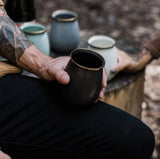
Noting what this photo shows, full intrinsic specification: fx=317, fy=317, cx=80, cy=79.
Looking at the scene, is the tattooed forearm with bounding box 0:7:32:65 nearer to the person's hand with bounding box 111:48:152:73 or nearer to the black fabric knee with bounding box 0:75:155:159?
the black fabric knee with bounding box 0:75:155:159

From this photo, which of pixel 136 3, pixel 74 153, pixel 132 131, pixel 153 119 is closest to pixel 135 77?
pixel 132 131

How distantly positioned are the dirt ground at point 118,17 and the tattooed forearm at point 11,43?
Answer: 1810 millimetres

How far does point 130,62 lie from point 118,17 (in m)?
2.57

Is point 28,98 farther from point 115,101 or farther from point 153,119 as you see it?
point 153,119

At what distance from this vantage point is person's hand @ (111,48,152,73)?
5.19ft

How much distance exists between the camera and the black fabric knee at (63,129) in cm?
116

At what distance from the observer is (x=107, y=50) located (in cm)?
149

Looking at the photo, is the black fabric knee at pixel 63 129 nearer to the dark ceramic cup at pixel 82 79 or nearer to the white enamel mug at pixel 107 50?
the dark ceramic cup at pixel 82 79

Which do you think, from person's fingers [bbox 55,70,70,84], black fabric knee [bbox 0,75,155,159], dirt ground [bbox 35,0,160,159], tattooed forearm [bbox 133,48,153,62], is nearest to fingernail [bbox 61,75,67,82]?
person's fingers [bbox 55,70,70,84]

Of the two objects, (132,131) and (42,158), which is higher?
(132,131)

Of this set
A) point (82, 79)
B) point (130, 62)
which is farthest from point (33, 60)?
point (130, 62)

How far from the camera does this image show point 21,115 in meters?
1.18

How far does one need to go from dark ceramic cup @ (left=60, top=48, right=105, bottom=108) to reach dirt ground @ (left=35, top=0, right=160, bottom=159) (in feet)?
6.29

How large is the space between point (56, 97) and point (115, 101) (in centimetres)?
49
